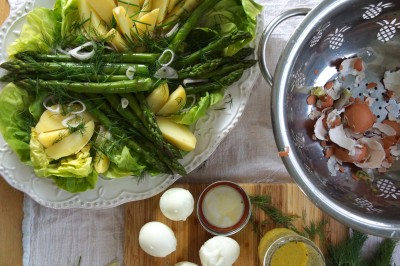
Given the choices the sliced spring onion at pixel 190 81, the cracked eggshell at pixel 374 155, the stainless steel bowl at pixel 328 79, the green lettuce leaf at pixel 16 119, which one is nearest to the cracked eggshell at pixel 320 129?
the stainless steel bowl at pixel 328 79

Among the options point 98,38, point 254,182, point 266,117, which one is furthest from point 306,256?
point 98,38

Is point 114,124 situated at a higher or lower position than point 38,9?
lower

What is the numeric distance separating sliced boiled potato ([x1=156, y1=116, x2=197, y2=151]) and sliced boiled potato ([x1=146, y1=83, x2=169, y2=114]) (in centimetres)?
4

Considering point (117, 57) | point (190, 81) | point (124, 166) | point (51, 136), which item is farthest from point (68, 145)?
point (190, 81)

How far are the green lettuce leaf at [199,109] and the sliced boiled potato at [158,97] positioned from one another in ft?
→ 0.16

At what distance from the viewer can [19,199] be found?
4.91 feet

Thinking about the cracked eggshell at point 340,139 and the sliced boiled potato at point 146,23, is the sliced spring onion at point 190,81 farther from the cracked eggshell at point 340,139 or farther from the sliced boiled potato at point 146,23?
the cracked eggshell at point 340,139

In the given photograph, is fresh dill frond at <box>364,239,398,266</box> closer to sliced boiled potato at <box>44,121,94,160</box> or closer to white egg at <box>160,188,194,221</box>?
white egg at <box>160,188,194,221</box>

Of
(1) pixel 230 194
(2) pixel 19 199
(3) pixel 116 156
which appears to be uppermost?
(3) pixel 116 156

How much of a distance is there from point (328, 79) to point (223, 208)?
0.50 m

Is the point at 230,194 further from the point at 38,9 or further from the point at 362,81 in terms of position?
the point at 38,9

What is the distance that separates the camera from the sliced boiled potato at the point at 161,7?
1.31m

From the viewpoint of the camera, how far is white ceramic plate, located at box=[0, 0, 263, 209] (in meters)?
1.34

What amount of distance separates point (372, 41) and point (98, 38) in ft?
2.64
